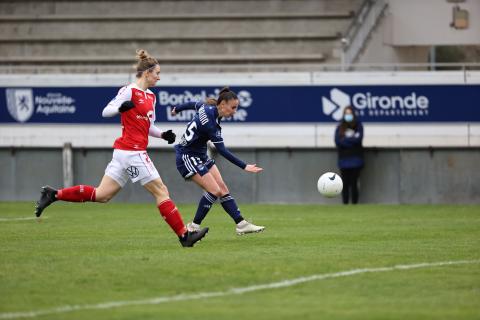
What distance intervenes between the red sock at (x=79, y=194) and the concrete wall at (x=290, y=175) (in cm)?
1113

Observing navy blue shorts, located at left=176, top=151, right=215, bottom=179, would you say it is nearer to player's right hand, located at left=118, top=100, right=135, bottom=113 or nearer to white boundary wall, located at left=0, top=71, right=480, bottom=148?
player's right hand, located at left=118, top=100, right=135, bottom=113

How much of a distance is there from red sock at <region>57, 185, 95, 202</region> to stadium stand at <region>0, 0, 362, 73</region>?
1695 centimetres

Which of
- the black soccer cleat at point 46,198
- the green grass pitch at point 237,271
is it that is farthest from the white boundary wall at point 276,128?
the black soccer cleat at point 46,198

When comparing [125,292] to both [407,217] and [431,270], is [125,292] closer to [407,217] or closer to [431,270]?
[431,270]

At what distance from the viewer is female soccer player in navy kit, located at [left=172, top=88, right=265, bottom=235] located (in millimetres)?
14164

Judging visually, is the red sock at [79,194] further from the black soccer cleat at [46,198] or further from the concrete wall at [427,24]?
the concrete wall at [427,24]

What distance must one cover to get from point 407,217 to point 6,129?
11.6 metres

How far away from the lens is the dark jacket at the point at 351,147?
77.0 feet

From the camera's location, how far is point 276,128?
25.6 m

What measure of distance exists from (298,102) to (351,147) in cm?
243

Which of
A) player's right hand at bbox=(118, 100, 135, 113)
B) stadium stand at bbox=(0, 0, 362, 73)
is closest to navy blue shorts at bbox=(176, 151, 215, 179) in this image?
player's right hand at bbox=(118, 100, 135, 113)

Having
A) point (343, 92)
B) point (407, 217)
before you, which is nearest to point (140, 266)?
point (407, 217)

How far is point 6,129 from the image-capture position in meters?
26.8

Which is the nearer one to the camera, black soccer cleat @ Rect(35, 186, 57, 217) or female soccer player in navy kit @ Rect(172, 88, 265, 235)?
black soccer cleat @ Rect(35, 186, 57, 217)
